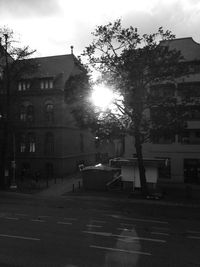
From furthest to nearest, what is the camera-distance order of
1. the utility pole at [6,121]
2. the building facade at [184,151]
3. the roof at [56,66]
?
the roof at [56,66] → the building facade at [184,151] → the utility pole at [6,121]

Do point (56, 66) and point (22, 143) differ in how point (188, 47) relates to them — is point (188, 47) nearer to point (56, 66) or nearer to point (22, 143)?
point (56, 66)

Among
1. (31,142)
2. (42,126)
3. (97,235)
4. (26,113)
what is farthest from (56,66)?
(97,235)

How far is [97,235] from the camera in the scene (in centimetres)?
1602

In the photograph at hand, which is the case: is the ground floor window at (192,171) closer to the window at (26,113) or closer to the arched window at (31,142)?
the arched window at (31,142)

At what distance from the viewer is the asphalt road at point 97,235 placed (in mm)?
12062

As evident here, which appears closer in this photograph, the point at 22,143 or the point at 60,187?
the point at 60,187

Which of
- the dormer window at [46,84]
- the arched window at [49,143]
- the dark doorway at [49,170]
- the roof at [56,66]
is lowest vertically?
the dark doorway at [49,170]

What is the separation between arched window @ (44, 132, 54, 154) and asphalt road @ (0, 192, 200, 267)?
20088 mm

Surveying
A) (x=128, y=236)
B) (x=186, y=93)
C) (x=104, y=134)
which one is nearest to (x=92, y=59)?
(x=104, y=134)

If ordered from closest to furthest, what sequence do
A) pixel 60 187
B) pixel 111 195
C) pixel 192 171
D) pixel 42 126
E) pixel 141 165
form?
1. pixel 141 165
2. pixel 111 195
3. pixel 60 187
4. pixel 192 171
5. pixel 42 126

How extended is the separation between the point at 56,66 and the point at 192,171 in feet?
82.8

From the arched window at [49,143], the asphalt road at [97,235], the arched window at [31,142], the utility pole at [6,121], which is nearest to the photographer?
the asphalt road at [97,235]

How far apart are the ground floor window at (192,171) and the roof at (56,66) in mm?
21117

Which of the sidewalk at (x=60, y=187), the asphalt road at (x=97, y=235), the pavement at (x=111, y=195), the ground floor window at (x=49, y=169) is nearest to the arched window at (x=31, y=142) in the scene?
the ground floor window at (x=49, y=169)
